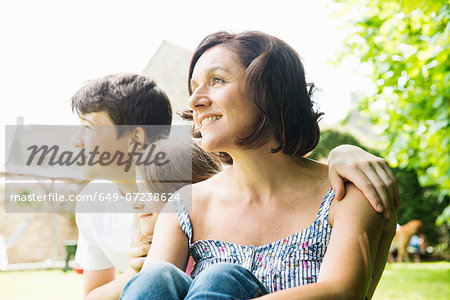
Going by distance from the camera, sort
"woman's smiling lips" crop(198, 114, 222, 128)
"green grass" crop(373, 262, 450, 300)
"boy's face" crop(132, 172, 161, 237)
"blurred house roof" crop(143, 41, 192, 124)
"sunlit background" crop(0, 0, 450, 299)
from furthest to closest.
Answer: "blurred house roof" crop(143, 41, 192, 124) → "green grass" crop(373, 262, 450, 300) → "sunlit background" crop(0, 0, 450, 299) → "boy's face" crop(132, 172, 161, 237) → "woman's smiling lips" crop(198, 114, 222, 128)

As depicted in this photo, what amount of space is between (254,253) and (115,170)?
0.78 m

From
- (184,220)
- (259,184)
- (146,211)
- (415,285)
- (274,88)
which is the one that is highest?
(274,88)

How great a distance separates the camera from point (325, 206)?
4.03 ft

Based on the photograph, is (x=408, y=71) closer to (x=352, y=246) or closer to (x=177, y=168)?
(x=177, y=168)

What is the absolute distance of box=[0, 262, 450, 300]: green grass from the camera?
5633mm

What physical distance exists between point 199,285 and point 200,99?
52 cm

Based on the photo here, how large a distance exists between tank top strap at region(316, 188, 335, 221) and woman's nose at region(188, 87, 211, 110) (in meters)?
0.39

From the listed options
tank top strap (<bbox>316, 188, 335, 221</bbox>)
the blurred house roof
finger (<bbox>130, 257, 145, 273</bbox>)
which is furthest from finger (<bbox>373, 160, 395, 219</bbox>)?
the blurred house roof

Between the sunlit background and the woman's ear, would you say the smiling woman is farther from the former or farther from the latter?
the woman's ear

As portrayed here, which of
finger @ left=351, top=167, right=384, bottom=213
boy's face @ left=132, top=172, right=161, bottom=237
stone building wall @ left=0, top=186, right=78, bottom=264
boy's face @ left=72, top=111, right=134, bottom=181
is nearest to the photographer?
finger @ left=351, top=167, right=384, bottom=213

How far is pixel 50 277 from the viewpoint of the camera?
329 inches

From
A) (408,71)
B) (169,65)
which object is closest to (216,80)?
(408,71)

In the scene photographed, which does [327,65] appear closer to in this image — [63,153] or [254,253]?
[63,153]

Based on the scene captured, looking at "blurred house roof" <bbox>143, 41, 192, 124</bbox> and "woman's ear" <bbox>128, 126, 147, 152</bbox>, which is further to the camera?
"blurred house roof" <bbox>143, 41, 192, 124</bbox>
